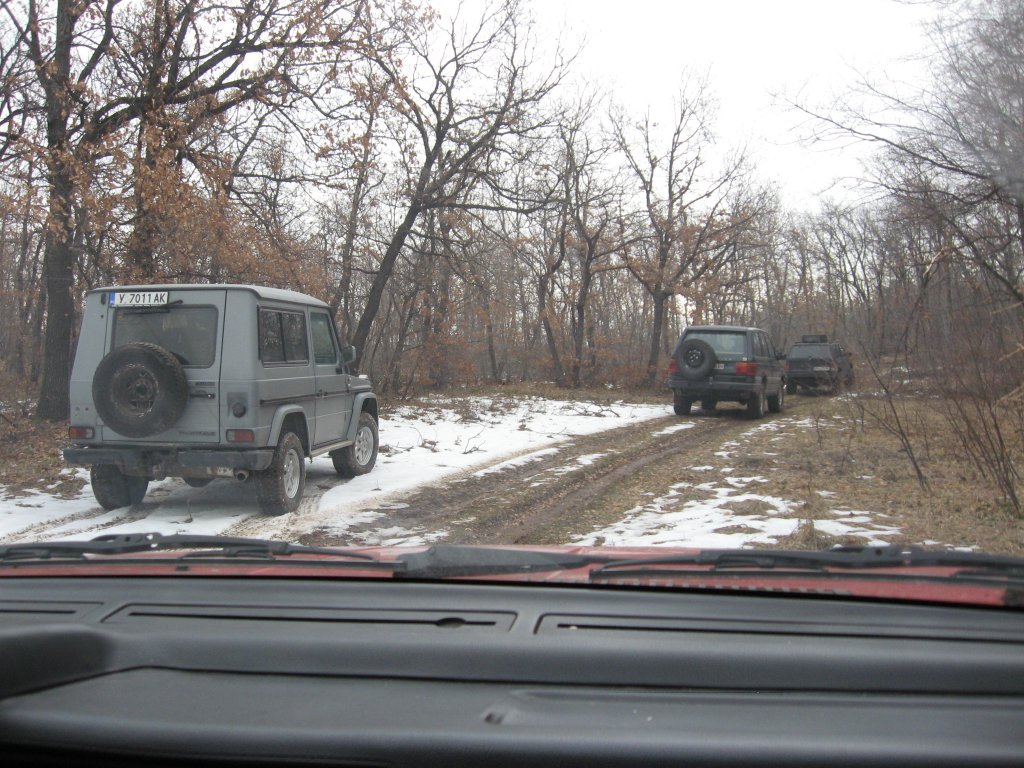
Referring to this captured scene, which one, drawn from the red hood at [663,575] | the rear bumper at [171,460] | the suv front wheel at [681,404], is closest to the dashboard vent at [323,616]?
the red hood at [663,575]

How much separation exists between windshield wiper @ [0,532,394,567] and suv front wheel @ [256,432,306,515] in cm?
413

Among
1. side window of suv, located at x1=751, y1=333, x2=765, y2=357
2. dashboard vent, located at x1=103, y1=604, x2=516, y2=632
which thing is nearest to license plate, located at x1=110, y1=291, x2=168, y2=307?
dashboard vent, located at x1=103, y1=604, x2=516, y2=632

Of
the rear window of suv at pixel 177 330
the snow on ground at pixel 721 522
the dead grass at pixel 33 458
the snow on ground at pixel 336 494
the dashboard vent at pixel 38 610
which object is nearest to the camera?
the dashboard vent at pixel 38 610

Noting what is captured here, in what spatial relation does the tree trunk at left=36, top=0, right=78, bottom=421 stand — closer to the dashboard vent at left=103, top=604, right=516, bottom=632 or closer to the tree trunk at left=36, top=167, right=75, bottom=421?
the tree trunk at left=36, top=167, right=75, bottom=421

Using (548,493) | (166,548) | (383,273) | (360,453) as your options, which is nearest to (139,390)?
(360,453)

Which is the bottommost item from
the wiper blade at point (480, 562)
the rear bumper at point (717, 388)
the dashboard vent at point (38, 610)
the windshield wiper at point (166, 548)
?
the dashboard vent at point (38, 610)

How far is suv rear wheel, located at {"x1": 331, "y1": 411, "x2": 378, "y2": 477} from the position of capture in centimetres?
973

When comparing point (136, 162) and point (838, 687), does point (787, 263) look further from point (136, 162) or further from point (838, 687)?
point (838, 687)

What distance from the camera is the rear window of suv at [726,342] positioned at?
16.8 m

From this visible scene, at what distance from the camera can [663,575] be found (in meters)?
2.65

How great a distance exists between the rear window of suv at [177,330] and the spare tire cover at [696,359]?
11.3m

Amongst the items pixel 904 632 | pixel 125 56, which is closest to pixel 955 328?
pixel 904 632

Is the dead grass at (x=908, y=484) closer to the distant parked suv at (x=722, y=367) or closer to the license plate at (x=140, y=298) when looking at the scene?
the distant parked suv at (x=722, y=367)

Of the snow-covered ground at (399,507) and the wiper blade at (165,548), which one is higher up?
the wiper blade at (165,548)
